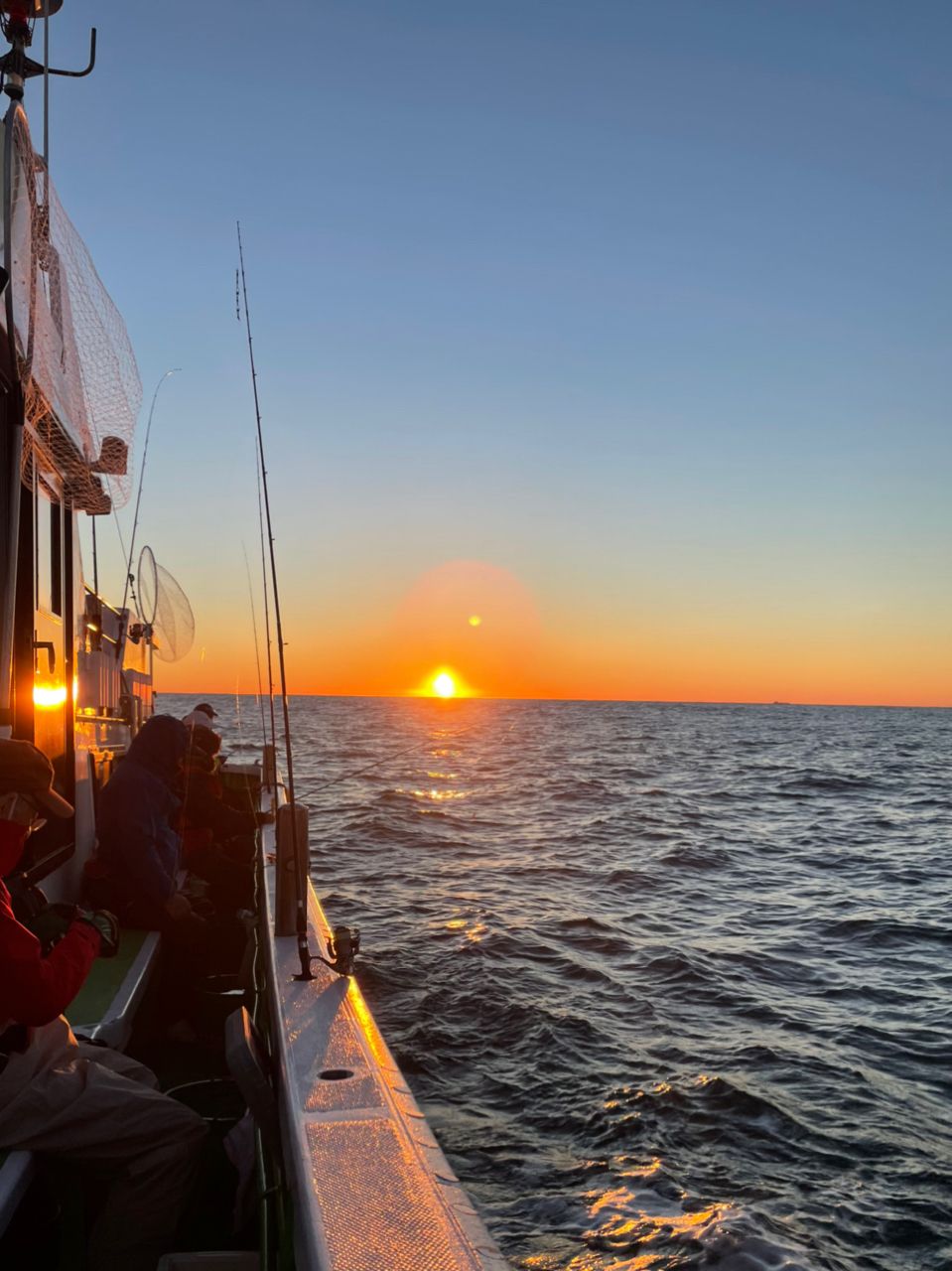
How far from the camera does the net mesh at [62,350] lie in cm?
378

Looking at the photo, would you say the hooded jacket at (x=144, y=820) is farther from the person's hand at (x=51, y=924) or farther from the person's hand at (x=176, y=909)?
the person's hand at (x=51, y=924)

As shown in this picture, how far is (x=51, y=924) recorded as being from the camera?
3.47 meters

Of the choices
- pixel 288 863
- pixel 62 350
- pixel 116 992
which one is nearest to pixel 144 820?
pixel 116 992

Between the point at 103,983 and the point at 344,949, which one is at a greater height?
the point at 344,949

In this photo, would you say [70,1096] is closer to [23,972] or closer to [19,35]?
[23,972]

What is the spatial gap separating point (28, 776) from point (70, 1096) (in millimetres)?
1044

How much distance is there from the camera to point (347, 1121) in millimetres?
2295

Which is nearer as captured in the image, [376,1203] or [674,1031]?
[376,1203]

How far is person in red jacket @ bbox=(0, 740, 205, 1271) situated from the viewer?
8.85 feet

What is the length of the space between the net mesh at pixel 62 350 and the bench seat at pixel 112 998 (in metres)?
2.42

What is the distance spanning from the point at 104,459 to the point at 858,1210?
5794mm

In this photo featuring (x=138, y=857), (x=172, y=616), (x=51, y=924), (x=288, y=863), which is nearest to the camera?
(x=51, y=924)

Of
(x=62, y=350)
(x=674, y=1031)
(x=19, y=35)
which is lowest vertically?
(x=674, y=1031)

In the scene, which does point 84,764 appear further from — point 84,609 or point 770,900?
point 770,900
